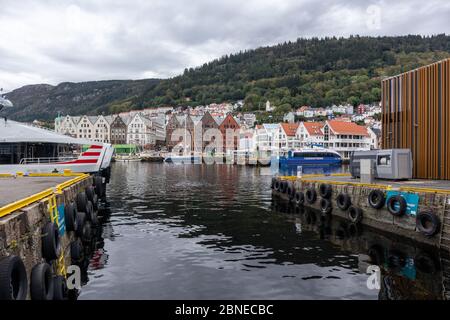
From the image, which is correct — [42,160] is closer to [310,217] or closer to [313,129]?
[310,217]

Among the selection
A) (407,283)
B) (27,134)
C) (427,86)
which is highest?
(427,86)

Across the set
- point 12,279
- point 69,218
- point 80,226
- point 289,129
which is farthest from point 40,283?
point 289,129

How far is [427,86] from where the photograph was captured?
83.8 feet

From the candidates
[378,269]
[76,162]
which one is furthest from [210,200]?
[378,269]

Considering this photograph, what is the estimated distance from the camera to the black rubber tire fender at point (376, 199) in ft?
61.9

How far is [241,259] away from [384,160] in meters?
14.8

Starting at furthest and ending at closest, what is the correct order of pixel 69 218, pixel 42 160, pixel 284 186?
pixel 42 160 → pixel 284 186 → pixel 69 218

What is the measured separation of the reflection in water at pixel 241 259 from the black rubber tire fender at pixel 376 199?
1.59 m

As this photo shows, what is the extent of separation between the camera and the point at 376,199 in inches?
765

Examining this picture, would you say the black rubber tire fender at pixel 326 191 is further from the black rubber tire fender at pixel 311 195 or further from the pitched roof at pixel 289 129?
the pitched roof at pixel 289 129

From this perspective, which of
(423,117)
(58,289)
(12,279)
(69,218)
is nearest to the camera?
(12,279)

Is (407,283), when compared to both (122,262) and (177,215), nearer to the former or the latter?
(122,262)

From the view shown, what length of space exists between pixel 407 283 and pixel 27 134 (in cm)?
3094

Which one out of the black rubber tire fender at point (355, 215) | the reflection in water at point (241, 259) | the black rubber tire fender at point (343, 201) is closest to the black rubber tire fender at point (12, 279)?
the reflection in water at point (241, 259)
